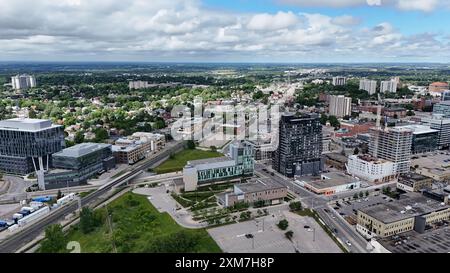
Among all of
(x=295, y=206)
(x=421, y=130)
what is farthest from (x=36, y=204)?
(x=421, y=130)

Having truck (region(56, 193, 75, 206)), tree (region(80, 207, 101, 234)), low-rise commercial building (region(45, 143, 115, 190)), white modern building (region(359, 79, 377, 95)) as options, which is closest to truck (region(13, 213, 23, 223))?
truck (region(56, 193, 75, 206))

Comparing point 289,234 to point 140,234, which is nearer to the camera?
point 140,234

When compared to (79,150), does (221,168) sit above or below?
below

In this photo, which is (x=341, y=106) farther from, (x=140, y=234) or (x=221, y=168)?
(x=140, y=234)

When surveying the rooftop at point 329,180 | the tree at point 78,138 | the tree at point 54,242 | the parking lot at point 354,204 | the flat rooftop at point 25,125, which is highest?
the flat rooftop at point 25,125

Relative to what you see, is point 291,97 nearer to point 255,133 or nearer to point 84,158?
point 255,133

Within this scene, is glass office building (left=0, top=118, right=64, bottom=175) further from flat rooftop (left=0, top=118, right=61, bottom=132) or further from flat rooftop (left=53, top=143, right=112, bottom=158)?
flat rooftop (left=53, top=143, right=112, bottom=158)

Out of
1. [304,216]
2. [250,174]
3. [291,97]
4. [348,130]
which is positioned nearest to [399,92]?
[291,97]

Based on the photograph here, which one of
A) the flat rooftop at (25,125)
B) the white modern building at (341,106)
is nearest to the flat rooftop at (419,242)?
the flat rooftop at (25,125)

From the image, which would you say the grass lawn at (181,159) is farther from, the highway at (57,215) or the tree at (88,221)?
the tree at (88,221)
